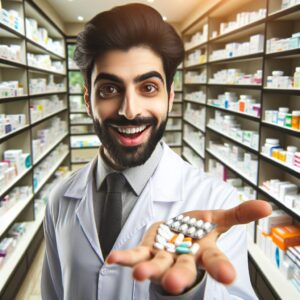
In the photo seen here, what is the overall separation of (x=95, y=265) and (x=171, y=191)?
1.11 feet

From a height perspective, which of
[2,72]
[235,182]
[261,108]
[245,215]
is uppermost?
[2,72]

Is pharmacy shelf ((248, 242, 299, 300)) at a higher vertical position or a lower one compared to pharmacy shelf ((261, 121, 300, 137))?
lower

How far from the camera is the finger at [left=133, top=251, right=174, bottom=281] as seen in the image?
1.65ft

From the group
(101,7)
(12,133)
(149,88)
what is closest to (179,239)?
(149,88)

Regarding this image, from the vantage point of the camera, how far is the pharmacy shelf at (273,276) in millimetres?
2352

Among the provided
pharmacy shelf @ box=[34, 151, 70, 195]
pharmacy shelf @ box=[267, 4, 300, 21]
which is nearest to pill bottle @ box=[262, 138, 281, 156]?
pharmacy shelf @ box=[267, 4, 300, 21]

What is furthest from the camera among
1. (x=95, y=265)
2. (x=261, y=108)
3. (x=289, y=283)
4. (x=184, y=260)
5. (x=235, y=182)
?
(x=235, y=182)

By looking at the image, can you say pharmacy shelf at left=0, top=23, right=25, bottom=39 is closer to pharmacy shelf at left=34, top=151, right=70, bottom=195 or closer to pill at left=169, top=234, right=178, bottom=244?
pharmacy shelf at left=34, top=151, right=70, bottom=195

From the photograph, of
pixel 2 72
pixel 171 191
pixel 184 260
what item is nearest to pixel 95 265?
pixel 171 191

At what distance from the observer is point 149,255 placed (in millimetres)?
628

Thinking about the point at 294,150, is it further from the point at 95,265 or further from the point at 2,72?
the point at 2,72

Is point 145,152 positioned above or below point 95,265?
above

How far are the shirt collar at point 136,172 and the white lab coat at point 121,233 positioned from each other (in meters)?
0.02

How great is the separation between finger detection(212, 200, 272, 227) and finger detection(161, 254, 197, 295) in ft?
0.58
